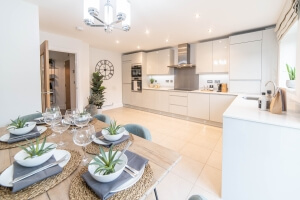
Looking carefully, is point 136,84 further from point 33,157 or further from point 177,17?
point 33,157

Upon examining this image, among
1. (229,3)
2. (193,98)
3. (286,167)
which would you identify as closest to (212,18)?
(229,3)

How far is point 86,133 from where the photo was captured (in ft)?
3.05

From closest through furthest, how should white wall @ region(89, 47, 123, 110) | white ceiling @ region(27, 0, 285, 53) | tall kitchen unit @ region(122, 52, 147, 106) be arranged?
1. white ceiling @ region(27, 0, 285, 53)
2. white wall @ region(89, 47, 123, 110)
3. tall kitchen unit @ region(122, 52, 147, 106)

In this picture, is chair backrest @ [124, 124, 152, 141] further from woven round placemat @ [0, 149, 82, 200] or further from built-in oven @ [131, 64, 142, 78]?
built-in oven @ [131, 64, 142, 78]

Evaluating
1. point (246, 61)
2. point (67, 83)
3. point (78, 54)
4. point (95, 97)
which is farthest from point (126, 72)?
point (246, 61)

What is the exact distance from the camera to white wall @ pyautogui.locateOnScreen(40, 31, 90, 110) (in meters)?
3.71

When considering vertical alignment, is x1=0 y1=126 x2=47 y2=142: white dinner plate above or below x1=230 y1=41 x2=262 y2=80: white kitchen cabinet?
below

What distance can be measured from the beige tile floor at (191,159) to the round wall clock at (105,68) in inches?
104

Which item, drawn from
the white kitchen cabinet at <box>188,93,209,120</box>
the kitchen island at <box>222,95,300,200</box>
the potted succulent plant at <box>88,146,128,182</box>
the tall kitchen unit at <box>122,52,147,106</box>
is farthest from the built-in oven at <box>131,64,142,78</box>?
the potted succulent plant at <box>88,146,128,182</box>

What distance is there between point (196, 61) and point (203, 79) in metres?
0.60

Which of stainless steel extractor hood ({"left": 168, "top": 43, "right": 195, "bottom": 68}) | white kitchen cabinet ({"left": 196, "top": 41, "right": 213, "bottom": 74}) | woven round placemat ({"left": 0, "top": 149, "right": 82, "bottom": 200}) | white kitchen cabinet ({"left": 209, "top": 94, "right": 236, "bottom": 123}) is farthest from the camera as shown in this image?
stainless steel extractor hood ({"left": 168, "top": 43, "right": 195, "bottom": 68})

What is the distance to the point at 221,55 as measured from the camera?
3.76 meters

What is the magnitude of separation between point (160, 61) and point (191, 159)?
11.9ft

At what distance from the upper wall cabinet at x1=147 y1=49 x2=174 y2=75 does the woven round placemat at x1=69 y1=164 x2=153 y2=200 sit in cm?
453
